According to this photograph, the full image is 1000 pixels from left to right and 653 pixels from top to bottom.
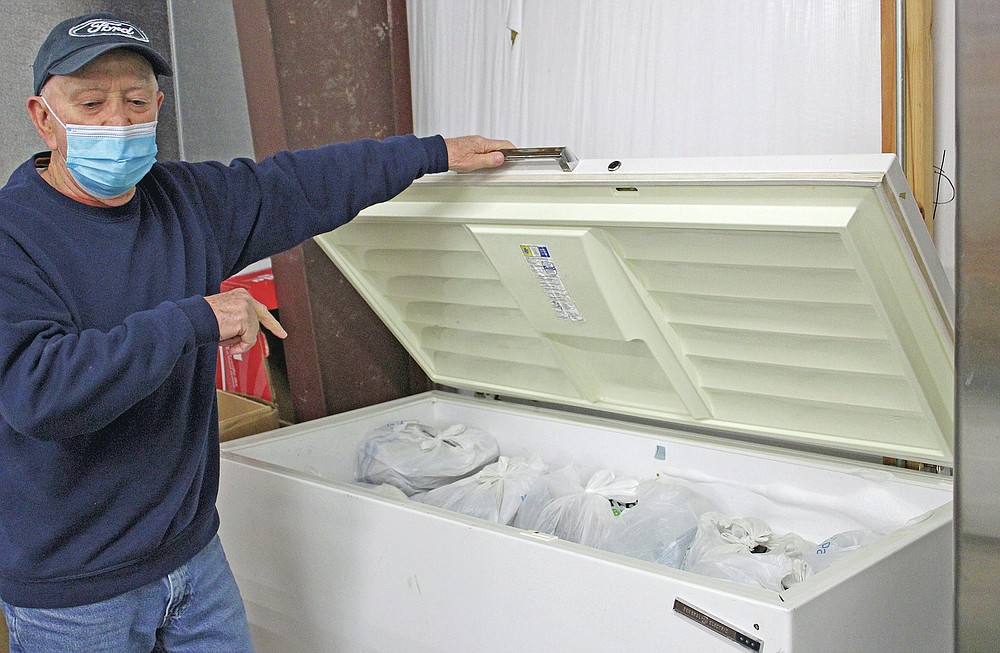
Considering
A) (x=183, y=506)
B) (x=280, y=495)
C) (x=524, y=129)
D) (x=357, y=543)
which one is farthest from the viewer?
(x=524, y=129)

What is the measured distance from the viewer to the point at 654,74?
2209 mm

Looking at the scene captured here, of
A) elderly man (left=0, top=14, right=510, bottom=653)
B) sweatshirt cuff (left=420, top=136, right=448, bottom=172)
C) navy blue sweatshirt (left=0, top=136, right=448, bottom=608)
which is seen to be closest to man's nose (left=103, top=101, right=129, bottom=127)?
elderly man (left=0, top=14, right=510, bottom=653)

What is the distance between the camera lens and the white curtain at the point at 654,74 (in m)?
1.92

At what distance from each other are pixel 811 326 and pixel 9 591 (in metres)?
1.45

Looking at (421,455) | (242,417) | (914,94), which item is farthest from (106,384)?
(914,94)

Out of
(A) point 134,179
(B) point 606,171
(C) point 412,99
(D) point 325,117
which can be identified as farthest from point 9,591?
(C) point 412,99

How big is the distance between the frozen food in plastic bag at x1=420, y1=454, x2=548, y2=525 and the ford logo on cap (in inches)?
49.9

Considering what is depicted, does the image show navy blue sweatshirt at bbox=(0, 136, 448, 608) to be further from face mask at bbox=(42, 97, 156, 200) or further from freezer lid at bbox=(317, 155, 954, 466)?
freezer lid at bbox=(317, 155, 954, 466)

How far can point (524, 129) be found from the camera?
2559 millimetres

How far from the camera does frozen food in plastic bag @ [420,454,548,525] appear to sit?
7.18 feet

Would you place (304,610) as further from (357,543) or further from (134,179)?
(134,179)

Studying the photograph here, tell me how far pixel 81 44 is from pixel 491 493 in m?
1.34

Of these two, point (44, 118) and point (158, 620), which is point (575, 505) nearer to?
point (158, 620)

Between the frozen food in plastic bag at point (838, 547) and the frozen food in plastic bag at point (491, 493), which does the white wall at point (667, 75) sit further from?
the frozen food in plastic bag at point (491, 493)
